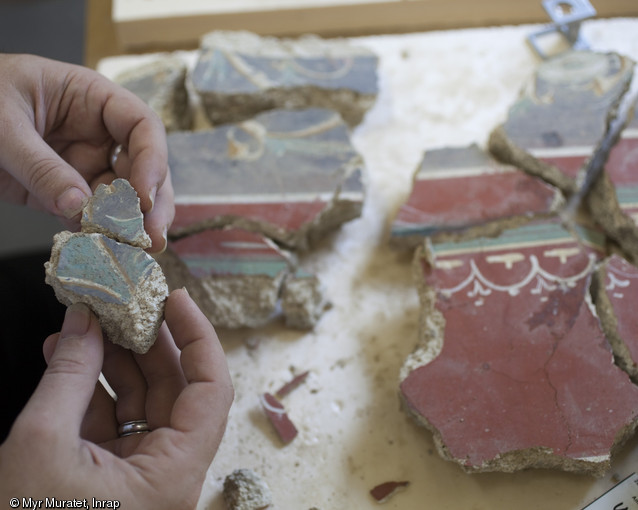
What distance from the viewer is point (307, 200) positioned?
6.58 ft

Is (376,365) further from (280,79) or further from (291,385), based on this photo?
(280,79)

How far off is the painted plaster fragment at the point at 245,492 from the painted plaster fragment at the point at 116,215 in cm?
65

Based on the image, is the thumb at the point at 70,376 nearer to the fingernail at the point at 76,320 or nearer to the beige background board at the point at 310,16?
the fingernail at the point at 76,320

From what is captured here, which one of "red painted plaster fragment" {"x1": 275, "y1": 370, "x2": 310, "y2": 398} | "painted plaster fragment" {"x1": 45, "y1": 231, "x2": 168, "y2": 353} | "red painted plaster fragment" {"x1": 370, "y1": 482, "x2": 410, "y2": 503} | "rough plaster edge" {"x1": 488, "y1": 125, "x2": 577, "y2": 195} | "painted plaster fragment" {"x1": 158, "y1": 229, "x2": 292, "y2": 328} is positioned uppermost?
"painted plaster fragment" {"x1": 45, "y1": 231, "x2": 168, "y2": 353}

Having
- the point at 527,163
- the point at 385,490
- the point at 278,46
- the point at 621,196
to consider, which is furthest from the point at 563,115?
the point at 385,490

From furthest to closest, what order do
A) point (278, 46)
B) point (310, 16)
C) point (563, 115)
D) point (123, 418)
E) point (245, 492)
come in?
point (310, 16) < point (278, 46) < point (563, 115) < point (245, 492) < point (123, 418)

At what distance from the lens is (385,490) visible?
161 cm

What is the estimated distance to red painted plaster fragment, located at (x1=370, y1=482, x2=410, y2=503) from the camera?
160cm

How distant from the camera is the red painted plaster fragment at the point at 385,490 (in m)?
1.60

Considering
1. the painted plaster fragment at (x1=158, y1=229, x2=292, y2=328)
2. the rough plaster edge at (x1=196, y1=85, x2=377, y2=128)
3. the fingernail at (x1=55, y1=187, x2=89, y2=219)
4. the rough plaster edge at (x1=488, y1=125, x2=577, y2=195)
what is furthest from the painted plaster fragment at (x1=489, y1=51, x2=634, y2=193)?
the fingernail at (x1=55, y1=187, x2=89, y2=219)

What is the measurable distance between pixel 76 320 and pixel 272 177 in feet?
3.06

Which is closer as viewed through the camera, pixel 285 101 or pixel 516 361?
pixel 516 361

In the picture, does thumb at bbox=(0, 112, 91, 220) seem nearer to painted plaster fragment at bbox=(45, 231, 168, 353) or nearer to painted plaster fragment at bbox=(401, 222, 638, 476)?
painted plaster fragment at bbox=(45, 231, 168, 353)

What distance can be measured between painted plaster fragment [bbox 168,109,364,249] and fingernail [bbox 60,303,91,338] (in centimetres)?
66
